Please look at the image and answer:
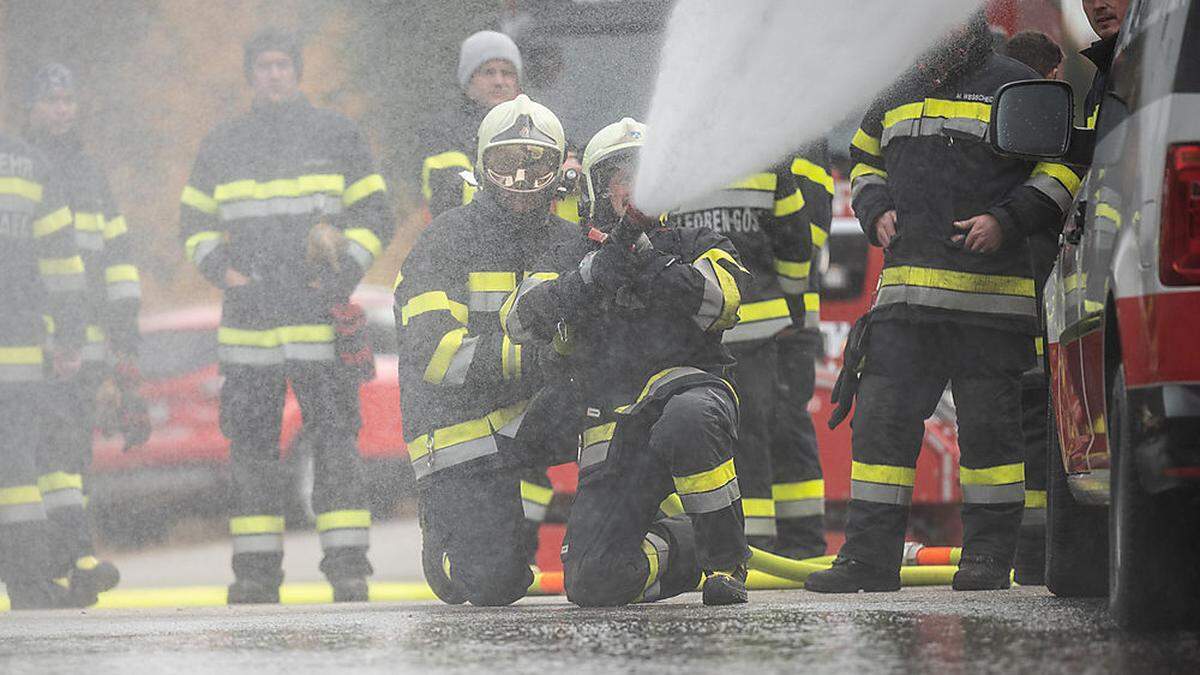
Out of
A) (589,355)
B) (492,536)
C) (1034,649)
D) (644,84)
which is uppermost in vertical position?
(644,84)

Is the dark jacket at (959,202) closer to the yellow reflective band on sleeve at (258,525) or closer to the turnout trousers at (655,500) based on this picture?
the turnout trousers at (655,500)

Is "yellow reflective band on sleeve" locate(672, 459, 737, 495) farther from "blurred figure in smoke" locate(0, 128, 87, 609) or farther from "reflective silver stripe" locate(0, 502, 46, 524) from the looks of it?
"reflective silver stripe" locate(0, 502, 46, 524)

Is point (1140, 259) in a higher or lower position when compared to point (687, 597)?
higher

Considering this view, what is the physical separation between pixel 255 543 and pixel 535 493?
0.93 m

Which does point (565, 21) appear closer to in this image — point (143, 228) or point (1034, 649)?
point (143, 228)

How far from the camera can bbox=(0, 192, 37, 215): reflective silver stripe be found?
24.1 ft

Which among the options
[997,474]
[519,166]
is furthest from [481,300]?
Result: [997,474]

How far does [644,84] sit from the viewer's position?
765 cm

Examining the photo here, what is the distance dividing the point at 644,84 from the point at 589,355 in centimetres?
218

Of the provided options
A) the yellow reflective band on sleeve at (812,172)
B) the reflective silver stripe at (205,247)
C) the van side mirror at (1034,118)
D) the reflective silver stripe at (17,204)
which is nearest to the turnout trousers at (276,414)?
the reflective silver stripe at (205,247)

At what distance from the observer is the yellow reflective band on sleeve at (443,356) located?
5.85 m

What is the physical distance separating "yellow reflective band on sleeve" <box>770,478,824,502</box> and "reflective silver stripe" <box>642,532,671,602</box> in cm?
133

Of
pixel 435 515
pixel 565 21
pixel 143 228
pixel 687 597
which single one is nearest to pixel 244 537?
pixel 435 515

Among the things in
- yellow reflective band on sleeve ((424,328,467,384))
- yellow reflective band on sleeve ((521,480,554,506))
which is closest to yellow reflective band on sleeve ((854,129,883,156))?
yellow reflective band on sleeve ((424,328,467,384))
